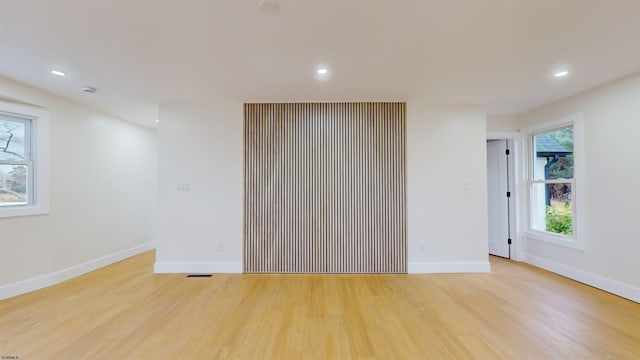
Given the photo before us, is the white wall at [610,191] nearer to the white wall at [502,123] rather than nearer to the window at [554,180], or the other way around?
the window at [554,180]

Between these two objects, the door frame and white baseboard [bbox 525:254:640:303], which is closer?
white baseboard [bbox 525:254:640:303]

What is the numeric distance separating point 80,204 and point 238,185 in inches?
89.7

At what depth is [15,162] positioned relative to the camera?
3.22 m

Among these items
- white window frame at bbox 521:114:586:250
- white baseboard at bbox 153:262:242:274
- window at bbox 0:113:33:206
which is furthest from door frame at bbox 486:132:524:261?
window at bbox 0:113:33:206

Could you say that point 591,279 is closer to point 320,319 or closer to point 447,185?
point 447,185

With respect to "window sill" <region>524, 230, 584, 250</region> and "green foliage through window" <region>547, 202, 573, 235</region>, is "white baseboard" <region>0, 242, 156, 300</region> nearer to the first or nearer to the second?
"window sill" <region>524, 230, 584, 250</region>

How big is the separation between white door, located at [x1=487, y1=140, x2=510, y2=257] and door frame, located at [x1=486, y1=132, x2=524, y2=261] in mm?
62

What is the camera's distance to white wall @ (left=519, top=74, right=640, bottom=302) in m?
2.97

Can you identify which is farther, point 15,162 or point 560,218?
point 560,218

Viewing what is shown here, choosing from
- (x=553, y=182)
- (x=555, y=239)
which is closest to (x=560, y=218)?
(x=555, y=239)
